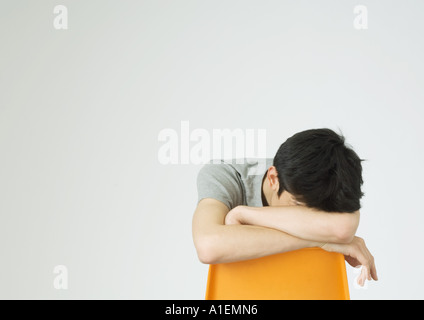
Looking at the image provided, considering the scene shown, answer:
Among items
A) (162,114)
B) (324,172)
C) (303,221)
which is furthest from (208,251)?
(162,114)

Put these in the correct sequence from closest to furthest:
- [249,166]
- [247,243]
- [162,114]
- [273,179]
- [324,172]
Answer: [247,243] → [324,172] → [273,179] → [249,166] → [162,114]

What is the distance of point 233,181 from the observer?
126 centimetres

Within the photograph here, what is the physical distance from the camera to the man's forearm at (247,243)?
94 centimetres

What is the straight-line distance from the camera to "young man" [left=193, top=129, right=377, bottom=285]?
0.96 meters

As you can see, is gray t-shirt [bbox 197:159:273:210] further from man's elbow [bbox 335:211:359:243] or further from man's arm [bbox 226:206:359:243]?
man's elbow [bbox 335:211:359:243]

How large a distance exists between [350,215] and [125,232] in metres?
1.92

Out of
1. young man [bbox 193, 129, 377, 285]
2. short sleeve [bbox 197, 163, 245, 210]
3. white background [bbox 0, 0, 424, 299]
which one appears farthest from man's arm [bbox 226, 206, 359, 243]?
white background [bbox 0, 0, 424, 299]

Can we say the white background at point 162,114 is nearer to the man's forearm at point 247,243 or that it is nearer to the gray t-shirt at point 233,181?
the gray t-shirt at point 233,181

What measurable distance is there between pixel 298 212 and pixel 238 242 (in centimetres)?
17

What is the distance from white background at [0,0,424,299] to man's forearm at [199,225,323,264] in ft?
5.80

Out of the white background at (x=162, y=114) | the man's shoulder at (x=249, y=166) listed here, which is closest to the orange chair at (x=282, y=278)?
the man's shoulder at (x=249, y=166)

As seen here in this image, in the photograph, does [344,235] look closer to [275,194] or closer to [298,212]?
[298,212]

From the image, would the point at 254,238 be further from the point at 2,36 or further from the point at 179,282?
the point at 2,36

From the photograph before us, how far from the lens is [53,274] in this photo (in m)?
2.81
